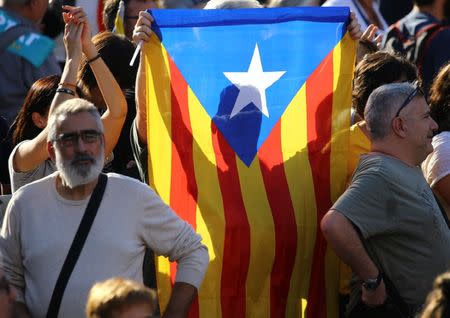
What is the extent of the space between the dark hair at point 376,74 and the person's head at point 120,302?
2312mm

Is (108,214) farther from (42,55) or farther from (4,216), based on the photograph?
(42,55)

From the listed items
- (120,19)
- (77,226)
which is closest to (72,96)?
(77,226)

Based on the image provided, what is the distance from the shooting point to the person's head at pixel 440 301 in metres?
4.33

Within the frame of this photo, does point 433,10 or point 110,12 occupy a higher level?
point 110,12

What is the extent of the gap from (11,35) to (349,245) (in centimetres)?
187

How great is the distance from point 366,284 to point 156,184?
3.90ft

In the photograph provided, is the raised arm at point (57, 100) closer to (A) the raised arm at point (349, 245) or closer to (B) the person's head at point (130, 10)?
(A) the raised arm at point (349, 245)

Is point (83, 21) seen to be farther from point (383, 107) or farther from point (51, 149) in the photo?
point (383, 107)

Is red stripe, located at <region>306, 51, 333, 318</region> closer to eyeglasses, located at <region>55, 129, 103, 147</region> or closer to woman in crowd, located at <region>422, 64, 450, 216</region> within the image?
woman in crowd, located at <region>422, 64, 450, 216</region>

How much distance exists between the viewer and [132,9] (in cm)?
857

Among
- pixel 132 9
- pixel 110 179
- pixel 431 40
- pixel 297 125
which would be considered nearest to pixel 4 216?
pixel 110 179

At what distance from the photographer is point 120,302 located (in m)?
4.75

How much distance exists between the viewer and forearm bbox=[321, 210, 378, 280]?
588 cm

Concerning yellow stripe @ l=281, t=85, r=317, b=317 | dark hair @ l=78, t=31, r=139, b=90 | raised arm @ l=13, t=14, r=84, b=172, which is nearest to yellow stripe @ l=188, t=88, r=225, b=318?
yellow stripe @ l=281, t=85, r=317, b=317
